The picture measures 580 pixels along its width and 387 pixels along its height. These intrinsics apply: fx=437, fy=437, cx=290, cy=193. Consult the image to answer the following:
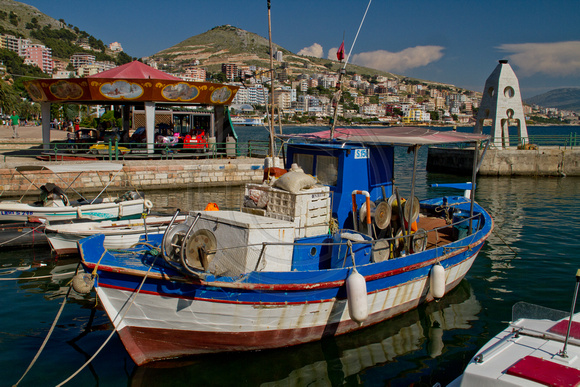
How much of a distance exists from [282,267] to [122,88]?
1868cm

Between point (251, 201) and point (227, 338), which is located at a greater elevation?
point (251, 201)

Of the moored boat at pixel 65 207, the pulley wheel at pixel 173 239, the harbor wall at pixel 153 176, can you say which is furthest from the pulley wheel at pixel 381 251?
the harbor wall at pixel 153 176

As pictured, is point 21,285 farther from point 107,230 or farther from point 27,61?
point 27,61

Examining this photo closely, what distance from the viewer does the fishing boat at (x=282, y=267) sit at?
650 centimetres

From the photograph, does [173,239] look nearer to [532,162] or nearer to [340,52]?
[340,52]

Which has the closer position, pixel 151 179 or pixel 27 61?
pixel 151 179

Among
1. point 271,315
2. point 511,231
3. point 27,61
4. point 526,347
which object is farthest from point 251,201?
point 27,61

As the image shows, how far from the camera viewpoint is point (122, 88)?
22609 mm

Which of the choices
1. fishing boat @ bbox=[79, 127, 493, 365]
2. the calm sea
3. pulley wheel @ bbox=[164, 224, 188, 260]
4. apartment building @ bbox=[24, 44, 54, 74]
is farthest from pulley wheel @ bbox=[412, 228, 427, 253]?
apartment building @ bbox=[24, 44, 54, 74]

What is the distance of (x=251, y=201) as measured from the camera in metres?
8.38

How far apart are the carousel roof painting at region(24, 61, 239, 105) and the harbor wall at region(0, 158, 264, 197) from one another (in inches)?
144

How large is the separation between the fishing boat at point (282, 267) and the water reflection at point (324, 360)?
0.66ft

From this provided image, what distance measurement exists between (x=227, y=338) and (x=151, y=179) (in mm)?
16452

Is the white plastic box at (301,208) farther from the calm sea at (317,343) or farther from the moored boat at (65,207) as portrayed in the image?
the moored boat at (65,207)
